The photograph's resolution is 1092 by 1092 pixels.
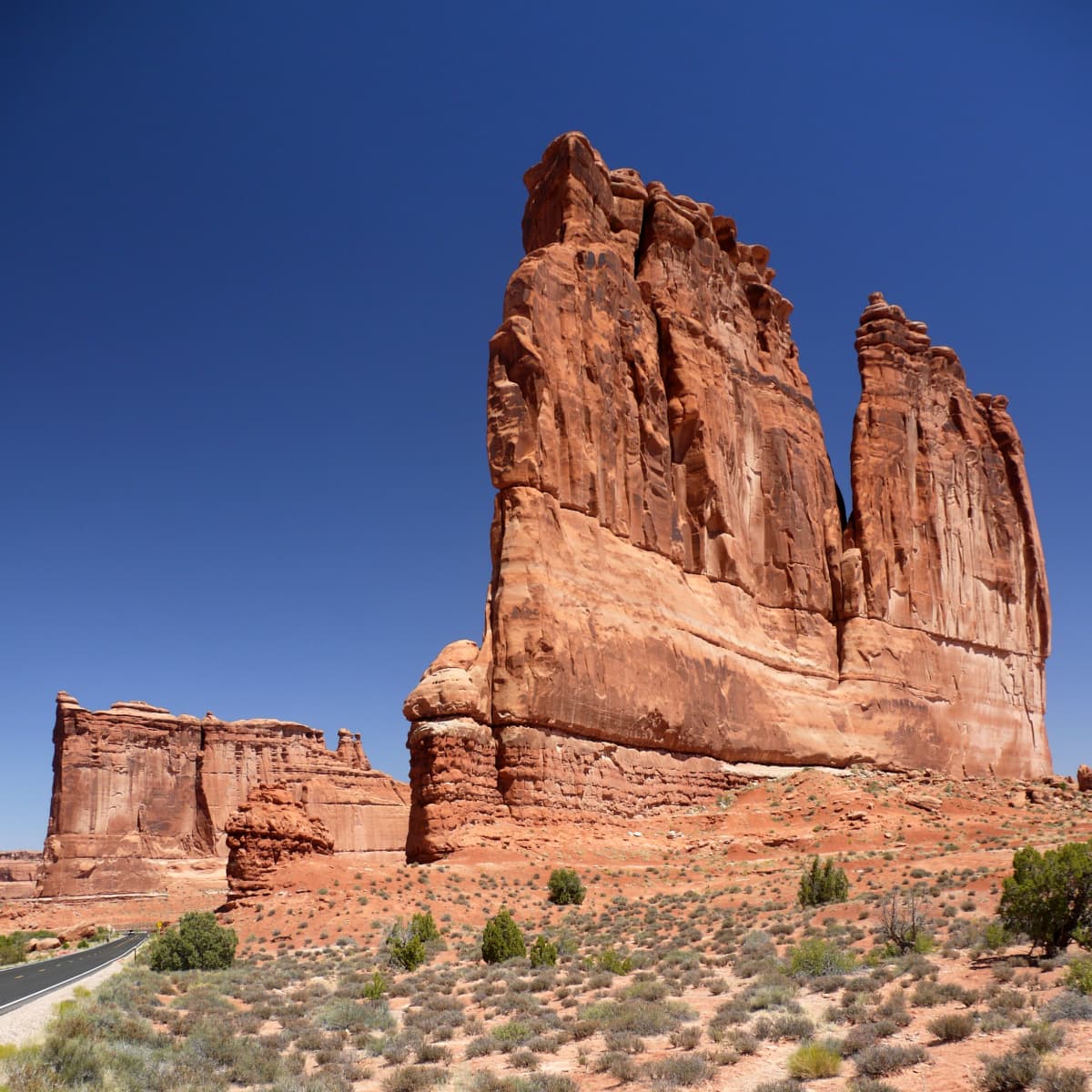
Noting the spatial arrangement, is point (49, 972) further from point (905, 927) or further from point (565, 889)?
point (905, 927)

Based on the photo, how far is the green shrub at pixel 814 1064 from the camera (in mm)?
8648

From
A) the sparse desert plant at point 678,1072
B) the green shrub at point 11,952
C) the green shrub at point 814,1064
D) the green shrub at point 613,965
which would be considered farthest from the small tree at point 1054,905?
the green shrub at point 11,952

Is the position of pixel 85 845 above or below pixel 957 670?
below

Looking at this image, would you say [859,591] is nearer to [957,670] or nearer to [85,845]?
[957,670]

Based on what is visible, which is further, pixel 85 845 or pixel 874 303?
pixel 85 845

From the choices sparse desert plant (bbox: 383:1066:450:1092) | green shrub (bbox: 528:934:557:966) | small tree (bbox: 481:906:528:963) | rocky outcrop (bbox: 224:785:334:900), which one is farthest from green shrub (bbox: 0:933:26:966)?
sparse desert plant (bbox: 383:1066:450:1092)

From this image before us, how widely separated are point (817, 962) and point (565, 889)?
1046 centimetres

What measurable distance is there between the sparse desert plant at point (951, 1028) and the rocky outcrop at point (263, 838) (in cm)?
1827

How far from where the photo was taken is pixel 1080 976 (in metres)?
10.2

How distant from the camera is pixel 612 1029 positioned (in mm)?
10852

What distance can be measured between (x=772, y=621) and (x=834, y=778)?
772cm

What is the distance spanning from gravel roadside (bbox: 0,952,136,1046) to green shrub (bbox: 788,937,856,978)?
899 cm

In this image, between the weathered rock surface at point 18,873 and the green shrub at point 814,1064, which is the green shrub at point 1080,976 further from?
the weathered rock surface at point 18,873

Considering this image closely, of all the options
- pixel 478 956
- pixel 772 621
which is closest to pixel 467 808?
pixel 478 956
